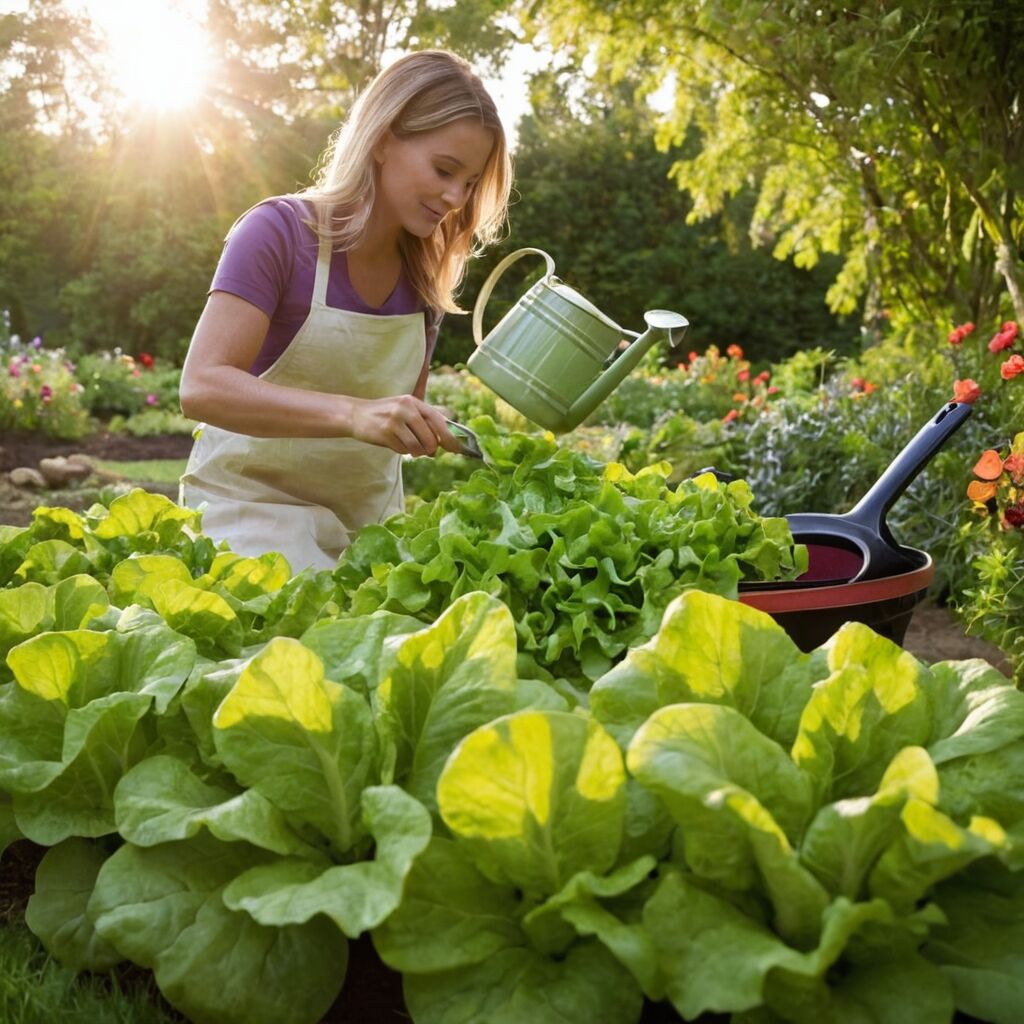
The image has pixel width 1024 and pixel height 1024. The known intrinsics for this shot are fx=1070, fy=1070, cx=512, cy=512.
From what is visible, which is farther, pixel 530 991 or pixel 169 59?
pixel 169 59

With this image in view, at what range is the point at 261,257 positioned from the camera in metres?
2.41

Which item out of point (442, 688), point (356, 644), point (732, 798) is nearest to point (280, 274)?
point (356, 644)

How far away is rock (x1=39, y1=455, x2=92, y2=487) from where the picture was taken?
7.54m

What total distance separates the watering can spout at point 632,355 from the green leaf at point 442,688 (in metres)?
0.95

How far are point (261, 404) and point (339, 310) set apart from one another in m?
0.51

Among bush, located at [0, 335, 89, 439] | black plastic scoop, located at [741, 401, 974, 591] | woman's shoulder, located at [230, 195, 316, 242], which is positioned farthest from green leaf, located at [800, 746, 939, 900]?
bush, located at [0, 335, 89, 439]

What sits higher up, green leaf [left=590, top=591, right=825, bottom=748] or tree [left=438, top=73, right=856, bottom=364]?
tree [left=438, top=73, right=856, bottom=364]

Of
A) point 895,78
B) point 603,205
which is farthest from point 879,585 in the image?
point 603,205

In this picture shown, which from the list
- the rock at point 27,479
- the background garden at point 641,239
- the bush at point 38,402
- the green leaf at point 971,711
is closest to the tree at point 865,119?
the background garden at point 641,239

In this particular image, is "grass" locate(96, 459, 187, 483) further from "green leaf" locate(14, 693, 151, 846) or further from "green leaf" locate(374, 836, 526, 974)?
"green leaf" locate(374, 836, 526, 974)

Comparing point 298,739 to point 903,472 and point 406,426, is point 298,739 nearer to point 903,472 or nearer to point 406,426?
point 406,426

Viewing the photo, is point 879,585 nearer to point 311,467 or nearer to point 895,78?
point 311,467

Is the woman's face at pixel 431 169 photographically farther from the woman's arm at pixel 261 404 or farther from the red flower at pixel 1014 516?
the red flower at pixel 1014 516

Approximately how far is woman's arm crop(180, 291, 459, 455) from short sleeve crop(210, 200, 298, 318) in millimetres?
34
